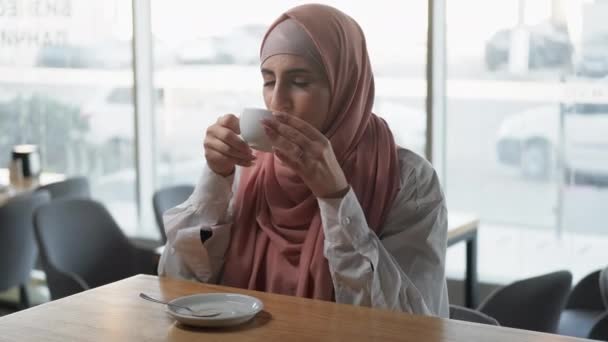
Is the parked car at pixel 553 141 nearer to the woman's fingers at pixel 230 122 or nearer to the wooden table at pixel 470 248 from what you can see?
the wooden table at pixel 470 248

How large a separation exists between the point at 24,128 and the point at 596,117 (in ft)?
12.2

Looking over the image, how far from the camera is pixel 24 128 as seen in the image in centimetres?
590

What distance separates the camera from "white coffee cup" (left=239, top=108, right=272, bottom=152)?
169 cm

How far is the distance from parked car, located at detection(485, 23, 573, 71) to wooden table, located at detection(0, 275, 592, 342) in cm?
299

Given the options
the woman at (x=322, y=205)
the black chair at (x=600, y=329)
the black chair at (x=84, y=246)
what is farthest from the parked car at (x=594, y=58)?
the woman at (x=322, y=205)

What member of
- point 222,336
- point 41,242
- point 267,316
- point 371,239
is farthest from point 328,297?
point 41,242

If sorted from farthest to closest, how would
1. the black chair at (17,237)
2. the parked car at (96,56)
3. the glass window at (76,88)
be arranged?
the glass window at (76,88)
the parked car at (96,56)
the black chair at (17,237)

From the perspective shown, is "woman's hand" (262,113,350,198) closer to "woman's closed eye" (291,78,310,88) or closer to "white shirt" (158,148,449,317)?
"white shirt" (158,148,449,317)

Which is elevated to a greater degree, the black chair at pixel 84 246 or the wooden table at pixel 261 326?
the wooden table at pixel 261 326

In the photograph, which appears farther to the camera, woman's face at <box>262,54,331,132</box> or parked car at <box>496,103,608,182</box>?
parked car at <box>496,103,608,182</box>

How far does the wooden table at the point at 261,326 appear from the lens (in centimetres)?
143

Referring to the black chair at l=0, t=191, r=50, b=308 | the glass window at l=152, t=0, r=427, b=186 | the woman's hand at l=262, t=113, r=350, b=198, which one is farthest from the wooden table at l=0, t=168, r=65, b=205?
the woman's hand at l=262, t=113, r=350, b=198

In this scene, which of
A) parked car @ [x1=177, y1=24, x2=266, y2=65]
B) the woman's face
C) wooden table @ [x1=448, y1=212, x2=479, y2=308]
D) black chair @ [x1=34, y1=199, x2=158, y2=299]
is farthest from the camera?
parked car @ [x1=177, y1=24, x2=266, y2=65]

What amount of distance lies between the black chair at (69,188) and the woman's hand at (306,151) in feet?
9.96
